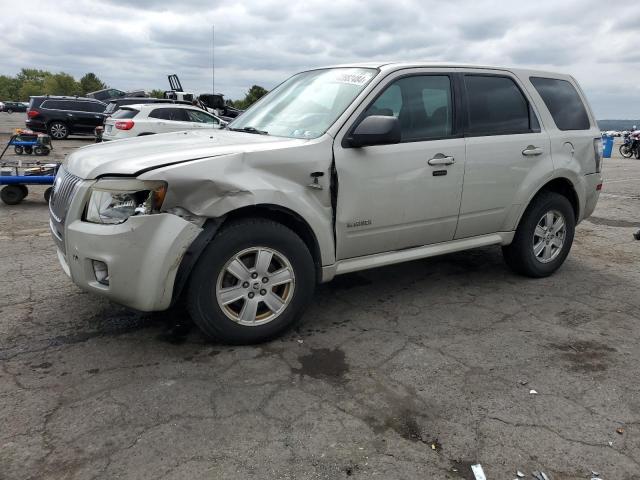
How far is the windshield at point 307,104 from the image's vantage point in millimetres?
3699

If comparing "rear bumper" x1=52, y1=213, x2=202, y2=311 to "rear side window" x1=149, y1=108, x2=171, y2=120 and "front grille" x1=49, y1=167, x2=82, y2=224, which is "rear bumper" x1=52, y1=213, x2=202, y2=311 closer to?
"front grille" x1=49, y1=167, x2=82, y2=224

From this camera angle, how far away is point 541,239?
4832mm

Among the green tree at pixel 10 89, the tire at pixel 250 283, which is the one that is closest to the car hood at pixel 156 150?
the tire at pixel 250 283

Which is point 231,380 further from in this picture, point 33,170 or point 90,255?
point 33,170

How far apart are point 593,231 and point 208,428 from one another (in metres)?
6.26

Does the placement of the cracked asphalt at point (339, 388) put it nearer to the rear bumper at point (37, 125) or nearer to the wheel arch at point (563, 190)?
the wheel arch at point (563, 190)

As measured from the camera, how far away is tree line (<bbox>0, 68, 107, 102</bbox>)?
92.9m

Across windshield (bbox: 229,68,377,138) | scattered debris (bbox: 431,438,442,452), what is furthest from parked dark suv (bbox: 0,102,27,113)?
scattered debris (bbox: 431,438,442,452)

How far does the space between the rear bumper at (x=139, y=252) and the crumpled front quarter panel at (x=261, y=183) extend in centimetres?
15

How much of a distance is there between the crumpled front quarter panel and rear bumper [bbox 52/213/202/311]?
0.48 feet

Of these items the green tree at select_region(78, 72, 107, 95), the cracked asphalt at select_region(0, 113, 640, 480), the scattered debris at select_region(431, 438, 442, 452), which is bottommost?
the scattered debris at select_region(431, 438, 442, 452)

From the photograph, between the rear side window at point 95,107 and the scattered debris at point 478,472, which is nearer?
the scattered debris at point 478,472

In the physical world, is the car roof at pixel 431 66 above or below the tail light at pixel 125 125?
above

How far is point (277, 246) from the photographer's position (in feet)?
10.8
